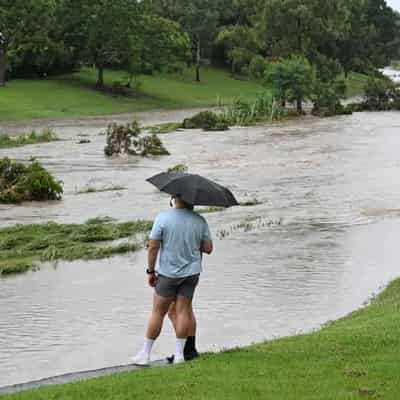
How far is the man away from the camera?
908cm

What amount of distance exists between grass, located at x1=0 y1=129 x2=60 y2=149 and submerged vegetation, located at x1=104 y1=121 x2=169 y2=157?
5.97 metres

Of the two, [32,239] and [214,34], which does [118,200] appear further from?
[214,34]

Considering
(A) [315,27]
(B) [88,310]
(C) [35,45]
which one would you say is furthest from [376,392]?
(A) [315,27]

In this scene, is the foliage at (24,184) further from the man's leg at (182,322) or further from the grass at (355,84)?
the grass at (355,84)

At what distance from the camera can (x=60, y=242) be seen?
20.5m

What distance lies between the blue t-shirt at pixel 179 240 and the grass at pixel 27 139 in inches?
1397

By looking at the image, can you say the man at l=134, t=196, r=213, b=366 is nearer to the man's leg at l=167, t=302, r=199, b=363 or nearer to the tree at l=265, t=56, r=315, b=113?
the man's leg at l=167, t=302, r=199, b=363

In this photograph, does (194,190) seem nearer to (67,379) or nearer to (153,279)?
(153,279)

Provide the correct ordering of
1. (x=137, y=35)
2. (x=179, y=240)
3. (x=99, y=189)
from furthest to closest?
(x=137, y=35) → (x=99, y=189) → (x=179, y=240)

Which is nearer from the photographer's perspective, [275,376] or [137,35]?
[275,376]

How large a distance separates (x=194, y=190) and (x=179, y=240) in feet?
1.72

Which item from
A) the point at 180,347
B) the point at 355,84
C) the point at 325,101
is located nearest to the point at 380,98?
the point at 325,101

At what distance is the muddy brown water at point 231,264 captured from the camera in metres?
13.4

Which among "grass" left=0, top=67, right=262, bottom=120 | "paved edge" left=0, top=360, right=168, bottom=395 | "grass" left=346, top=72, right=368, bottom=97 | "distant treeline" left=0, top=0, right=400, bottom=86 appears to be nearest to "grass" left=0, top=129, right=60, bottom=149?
"grass" left=0, top=67, right=262, bottom=120
